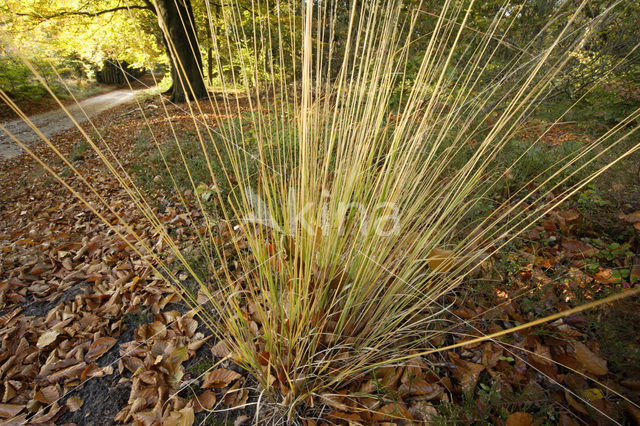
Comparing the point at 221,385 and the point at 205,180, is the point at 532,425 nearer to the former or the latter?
the point at 221,385

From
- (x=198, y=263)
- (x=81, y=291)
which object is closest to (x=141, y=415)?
(x=198, y=263)

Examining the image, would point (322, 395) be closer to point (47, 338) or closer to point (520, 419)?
point (520, 419)

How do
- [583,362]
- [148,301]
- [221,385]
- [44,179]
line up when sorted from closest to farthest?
1. [583,362]
2. [221,385]
3. [148,301]
4. [44,179]

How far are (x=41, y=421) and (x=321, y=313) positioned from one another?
47.2 inches

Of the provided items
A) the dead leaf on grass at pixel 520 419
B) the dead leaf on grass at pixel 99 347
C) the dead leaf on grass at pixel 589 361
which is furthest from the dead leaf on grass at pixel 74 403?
the dead leaf on grass at pixel 589 361

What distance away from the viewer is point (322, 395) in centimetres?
105

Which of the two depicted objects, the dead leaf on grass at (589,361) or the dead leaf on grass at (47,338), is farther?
the dead leaf on grass at (47,338)

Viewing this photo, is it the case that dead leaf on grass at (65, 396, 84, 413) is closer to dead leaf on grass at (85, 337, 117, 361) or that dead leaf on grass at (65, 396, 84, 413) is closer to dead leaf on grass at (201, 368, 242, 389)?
dead leaf on grass at (85, 337, 117, 361)

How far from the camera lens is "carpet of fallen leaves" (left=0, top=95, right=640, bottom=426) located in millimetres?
1012

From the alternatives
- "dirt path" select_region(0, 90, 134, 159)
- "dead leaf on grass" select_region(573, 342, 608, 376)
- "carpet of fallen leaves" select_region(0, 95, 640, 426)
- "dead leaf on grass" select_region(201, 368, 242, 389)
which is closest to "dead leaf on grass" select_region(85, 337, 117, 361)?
"carpet of fallen leaves" select_region(0, 95, 640, 426)

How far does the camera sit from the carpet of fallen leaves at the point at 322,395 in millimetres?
1012

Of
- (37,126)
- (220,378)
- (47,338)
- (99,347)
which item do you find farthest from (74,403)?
(37,126)

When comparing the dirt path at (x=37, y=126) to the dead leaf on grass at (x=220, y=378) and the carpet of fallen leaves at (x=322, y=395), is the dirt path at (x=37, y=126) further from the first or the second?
the dead leaf on grass at (x=220, y=378)

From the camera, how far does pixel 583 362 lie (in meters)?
1.05
